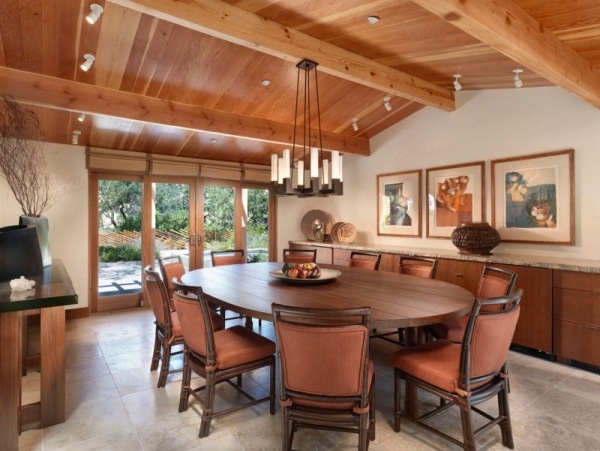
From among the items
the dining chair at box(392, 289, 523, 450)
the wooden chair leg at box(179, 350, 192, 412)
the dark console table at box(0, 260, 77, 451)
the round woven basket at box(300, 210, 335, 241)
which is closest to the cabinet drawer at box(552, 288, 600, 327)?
the dining chair at box(392, 289, 523, 450)

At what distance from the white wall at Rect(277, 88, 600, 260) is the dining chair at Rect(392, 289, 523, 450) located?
235 centimetres

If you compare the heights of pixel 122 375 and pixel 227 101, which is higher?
pixel 227 101

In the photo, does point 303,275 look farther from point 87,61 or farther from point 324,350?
point 87,61

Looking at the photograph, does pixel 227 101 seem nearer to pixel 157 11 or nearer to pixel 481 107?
pixel 157 11

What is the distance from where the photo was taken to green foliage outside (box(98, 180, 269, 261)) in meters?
5.05

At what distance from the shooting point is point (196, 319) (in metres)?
2.15

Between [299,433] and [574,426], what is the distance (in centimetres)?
178

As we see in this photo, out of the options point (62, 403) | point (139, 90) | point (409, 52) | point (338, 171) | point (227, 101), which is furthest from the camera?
point (227, 101)

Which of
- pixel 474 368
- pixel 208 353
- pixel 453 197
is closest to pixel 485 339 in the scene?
pixel 474 368

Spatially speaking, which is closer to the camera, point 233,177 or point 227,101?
point 227,101

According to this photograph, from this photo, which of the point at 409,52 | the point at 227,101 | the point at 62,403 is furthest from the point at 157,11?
the point at 62,403

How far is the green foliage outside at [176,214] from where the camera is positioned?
5.05 m

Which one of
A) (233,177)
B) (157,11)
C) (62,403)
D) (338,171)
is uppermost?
(157,11)

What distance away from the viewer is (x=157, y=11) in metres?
2.13
